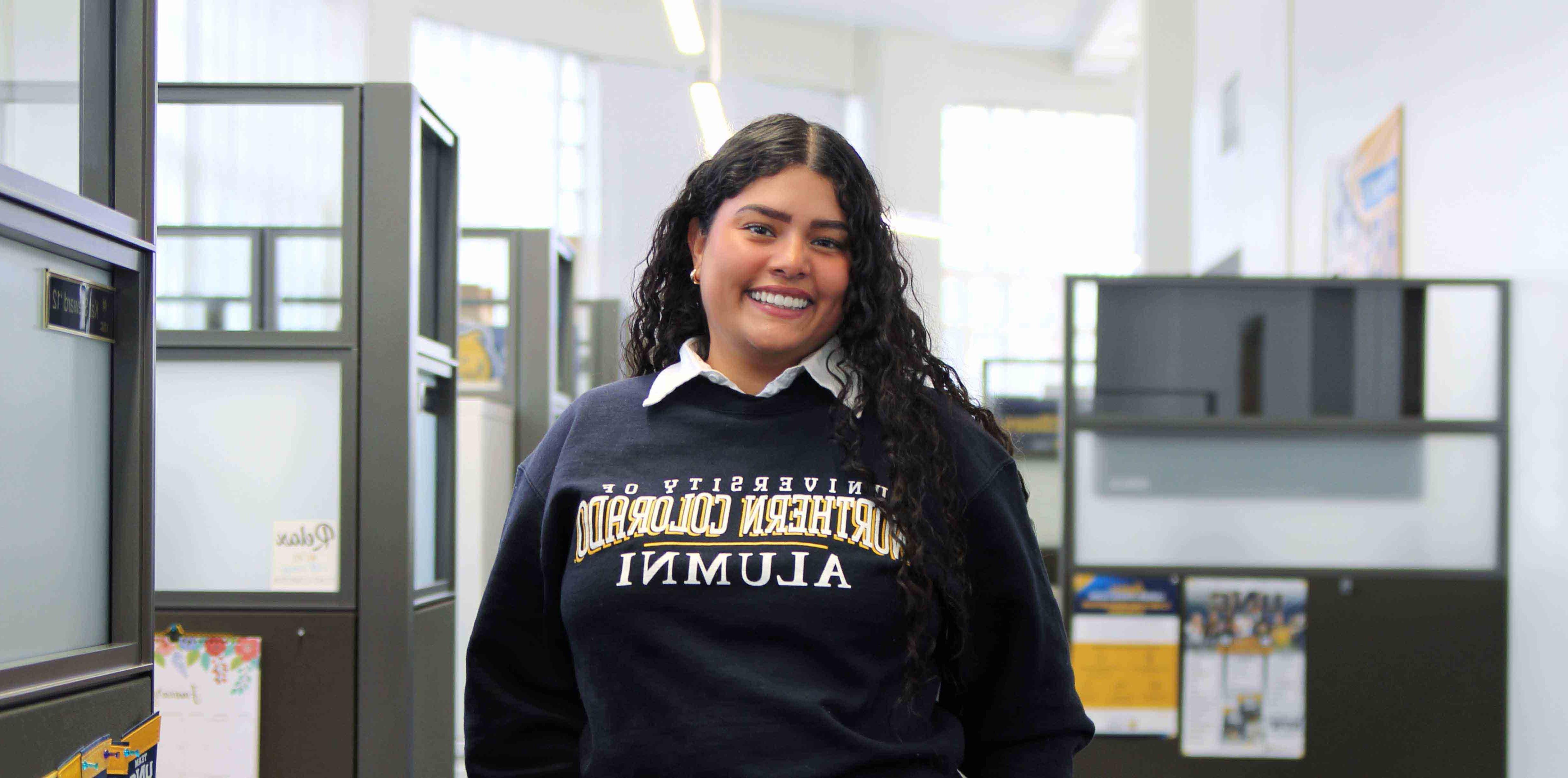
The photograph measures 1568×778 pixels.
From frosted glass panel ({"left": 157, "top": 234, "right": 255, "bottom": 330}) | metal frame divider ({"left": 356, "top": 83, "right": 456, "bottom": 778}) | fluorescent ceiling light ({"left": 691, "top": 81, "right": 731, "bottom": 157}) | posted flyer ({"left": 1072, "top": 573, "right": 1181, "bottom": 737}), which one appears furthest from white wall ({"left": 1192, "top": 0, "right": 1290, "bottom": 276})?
frosted glass panel ({"left": 157, "top": 234, "right": 255, "bottom": 330})

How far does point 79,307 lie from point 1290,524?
2805 mm

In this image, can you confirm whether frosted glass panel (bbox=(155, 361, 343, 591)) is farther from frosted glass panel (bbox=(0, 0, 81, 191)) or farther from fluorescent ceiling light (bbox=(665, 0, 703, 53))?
fluorescent ceiling light (bbox=(665, 0, 703, 53))

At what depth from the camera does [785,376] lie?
115cm

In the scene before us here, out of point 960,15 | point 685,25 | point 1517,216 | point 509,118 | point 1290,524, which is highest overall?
point 960,15

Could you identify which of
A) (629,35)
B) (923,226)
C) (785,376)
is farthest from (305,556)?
(629,35)

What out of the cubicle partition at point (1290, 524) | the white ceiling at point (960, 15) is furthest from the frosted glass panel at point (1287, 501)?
the white ceiling at point (960, 15)

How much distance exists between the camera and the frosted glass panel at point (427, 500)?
90.3 inches

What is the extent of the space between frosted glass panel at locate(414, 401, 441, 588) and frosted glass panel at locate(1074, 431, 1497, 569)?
1558 mm

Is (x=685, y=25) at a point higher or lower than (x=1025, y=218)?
lower

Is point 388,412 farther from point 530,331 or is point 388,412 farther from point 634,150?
point 634,150

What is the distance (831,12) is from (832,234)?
33.8 ft

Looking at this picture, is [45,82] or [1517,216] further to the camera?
[1517,216]

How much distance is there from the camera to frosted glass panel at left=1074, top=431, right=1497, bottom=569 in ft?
10.4

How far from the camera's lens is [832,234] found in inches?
45.1
